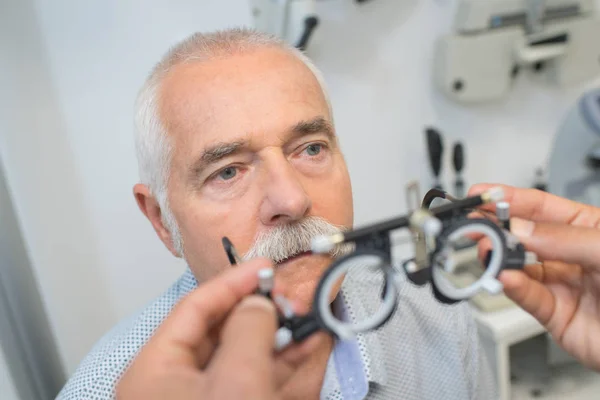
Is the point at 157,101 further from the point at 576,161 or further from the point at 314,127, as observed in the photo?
the point at 576,161

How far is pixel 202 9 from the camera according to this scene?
1.19 metres

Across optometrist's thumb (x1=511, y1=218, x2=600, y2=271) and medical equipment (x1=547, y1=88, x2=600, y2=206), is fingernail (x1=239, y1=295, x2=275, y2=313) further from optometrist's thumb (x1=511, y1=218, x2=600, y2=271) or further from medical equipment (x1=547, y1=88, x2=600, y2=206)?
medical equipment (x1=547, y1=88, x2=600, y2=206)

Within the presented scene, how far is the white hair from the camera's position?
77 centimetres

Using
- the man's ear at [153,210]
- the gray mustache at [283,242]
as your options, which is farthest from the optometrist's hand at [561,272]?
the man's ear at [153,210]

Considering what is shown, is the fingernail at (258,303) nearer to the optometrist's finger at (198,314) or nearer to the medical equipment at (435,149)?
the optometrist's finger at (198,314)

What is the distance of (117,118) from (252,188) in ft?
2.09

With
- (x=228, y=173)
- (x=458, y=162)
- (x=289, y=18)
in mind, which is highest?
(x=289, y=18)

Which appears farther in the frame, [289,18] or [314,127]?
[289,18]

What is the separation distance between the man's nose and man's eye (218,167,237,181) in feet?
0.21

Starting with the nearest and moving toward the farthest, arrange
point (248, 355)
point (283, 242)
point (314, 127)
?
point (248, 355) < point (283, 242) < point (314, 127)

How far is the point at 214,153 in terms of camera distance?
0.71m

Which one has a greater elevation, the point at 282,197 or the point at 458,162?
the point at 282,197

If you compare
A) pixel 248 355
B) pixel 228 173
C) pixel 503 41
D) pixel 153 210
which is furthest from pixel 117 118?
pixel 503 41

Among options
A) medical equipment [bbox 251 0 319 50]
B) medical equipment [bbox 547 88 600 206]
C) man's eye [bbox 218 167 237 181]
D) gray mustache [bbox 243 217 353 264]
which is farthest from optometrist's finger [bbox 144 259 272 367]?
medical equipment [bbox 547 88 600 206]
